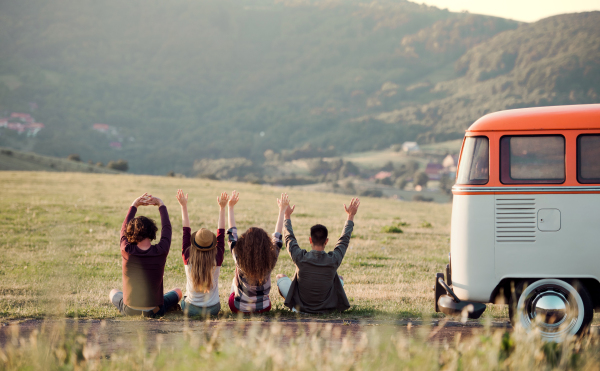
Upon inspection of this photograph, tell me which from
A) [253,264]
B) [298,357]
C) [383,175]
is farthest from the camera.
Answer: [383,175]

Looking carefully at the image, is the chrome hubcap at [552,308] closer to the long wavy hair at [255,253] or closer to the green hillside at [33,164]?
the long wavy hair at [255,253]

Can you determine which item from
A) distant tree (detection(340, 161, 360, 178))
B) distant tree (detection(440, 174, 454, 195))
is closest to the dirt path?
distant tree (detection(440, 174, 454, 195))

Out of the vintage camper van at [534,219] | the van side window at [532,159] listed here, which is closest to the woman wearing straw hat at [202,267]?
the vintage camper van at [534,219]

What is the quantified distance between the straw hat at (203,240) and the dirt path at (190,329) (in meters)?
1.03

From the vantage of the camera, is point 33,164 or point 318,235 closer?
point 318,235

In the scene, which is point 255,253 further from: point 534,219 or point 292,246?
point 534,219

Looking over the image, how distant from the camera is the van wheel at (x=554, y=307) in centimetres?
646

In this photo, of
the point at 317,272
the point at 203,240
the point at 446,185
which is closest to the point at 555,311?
the point at 317,272

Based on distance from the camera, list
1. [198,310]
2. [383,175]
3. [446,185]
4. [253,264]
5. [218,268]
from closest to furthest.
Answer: [253,264] → [198,310] → [218,268] → [446,185] → [383,175]

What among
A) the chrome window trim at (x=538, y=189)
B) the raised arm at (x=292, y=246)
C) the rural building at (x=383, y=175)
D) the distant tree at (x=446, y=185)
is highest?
the rural building at (x=383, y=175)

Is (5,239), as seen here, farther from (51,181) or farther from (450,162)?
(450,162)

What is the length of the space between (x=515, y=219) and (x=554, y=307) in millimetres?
1184

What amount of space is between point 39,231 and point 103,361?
44.2 feet

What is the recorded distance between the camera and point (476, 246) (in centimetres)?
671
